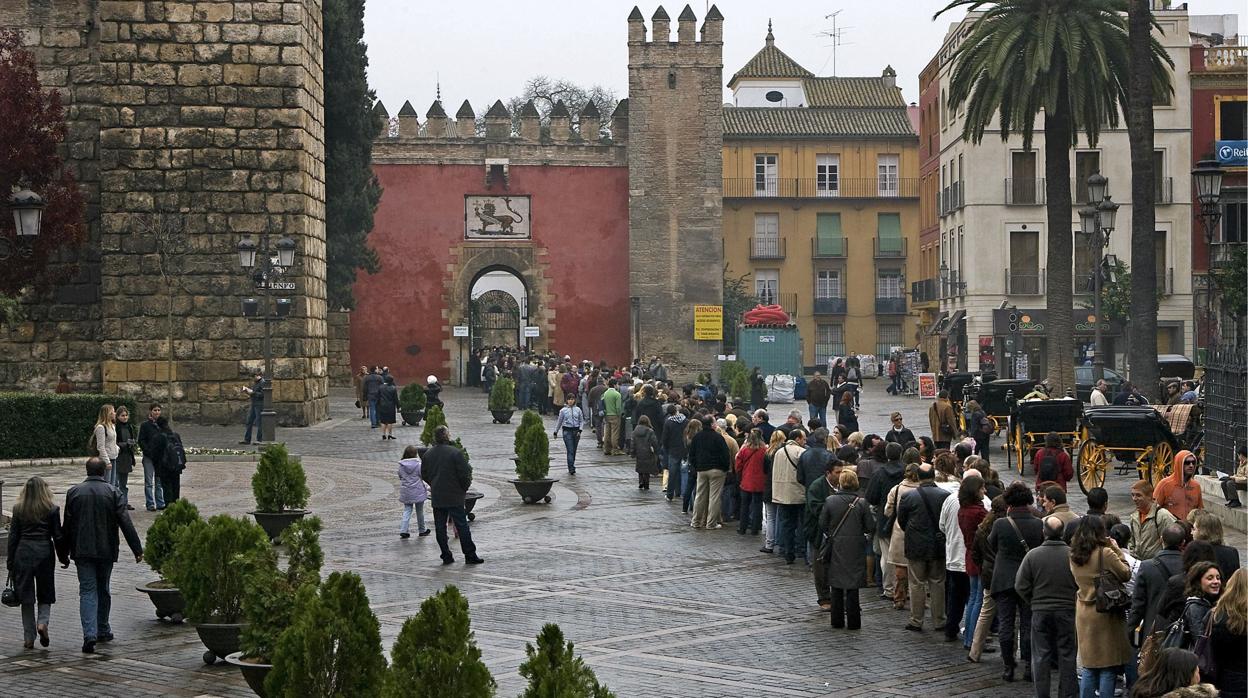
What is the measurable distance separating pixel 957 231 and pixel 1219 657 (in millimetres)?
48137

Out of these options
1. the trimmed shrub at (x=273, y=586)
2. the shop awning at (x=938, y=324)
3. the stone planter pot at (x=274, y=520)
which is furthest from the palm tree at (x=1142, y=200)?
the shop awning at (x=938, y=324)

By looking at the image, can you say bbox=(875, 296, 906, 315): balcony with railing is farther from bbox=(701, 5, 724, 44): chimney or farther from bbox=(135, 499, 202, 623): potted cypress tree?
bbox=(135, 499, 202, 623): potted cypress tree

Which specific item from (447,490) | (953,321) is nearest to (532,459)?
(447,490)

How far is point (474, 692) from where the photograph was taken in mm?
7480

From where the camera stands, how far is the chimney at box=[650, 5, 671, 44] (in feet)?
174

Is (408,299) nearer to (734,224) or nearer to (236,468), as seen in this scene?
(734,224)

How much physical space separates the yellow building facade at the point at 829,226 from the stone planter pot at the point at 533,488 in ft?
172

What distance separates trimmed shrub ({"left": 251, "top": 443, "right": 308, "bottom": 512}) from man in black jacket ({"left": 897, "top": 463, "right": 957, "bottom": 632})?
7.48 metres

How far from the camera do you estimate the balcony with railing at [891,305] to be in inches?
2938

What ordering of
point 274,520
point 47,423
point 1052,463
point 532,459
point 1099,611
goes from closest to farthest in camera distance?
point 1099,611
point 1052,463
point 274,520
point 532,459
point 47,423

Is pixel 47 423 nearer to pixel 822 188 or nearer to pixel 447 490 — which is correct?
pixel 447 490

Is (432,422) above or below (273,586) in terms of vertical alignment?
above

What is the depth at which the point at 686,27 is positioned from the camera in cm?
5328

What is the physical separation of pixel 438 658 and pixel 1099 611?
4.22m
